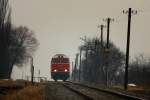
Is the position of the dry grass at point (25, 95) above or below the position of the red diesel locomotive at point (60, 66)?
below

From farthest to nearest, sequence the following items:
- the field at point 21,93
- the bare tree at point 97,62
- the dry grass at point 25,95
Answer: the bare tree at point 97,62 → the field at point 21,93 → the dry grass at point 25,95

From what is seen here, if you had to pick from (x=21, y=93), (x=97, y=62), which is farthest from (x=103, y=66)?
(x=21, y=93)

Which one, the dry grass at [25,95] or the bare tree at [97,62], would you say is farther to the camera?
the bare tree at [97,62]

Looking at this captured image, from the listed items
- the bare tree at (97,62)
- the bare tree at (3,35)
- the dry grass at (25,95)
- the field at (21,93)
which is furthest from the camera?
the bare tree at (97,62)

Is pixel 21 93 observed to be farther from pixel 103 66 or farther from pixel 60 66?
pixel 103 66

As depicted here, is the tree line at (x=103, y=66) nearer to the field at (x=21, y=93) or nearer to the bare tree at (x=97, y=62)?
the bare tree at (x=97, y=62)

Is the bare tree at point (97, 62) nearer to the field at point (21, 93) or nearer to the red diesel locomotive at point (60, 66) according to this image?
the red diesel locomotive at point (60, 66)

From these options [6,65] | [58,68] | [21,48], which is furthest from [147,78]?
[21,48]

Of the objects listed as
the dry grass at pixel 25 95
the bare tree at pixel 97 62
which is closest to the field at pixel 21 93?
the dry grass at pixel 25 95

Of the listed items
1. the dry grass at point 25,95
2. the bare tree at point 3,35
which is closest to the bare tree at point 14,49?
the bare tree at point 3,35

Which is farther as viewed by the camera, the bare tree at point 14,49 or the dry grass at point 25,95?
the bare tree at point 14,49


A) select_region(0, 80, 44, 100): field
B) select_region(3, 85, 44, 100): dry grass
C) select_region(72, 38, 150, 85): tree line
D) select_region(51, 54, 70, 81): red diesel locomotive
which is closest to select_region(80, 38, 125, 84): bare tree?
select_region(72, 38, 150, 85): tree line

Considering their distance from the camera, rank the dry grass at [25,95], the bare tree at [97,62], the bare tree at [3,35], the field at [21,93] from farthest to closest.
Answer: the bare tree at [97,62] → the bare tree at [3,35] → the field at [21,93] → the dry grass at [25,95]

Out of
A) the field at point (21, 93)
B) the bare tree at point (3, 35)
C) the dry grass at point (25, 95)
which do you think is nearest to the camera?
the dry grass at point (25, 95)
